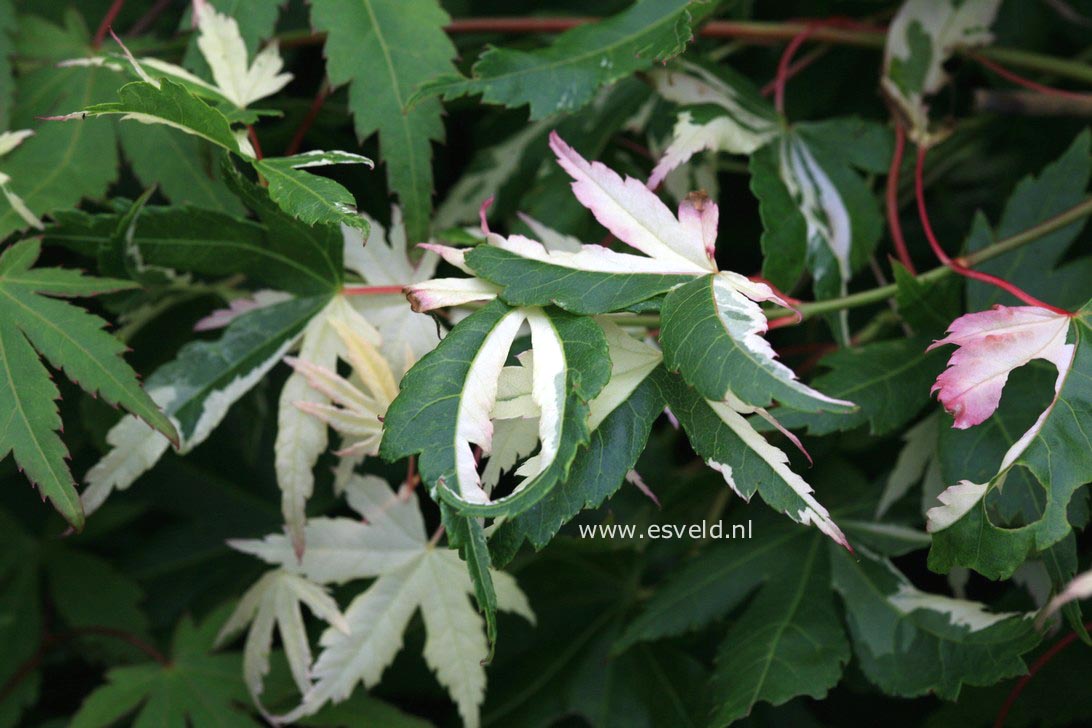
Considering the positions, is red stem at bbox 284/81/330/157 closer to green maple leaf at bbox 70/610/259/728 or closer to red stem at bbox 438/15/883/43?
red stem at bbox 438/15/883/43

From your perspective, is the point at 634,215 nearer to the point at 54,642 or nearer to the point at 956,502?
the point at 956,502

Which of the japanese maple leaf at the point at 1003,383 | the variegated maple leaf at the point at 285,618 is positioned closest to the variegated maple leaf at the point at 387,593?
the variegated maple leaf at the point at 285,618

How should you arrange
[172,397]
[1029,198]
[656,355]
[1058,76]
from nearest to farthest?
1. [656,355]
2. [172,397]
3. [1029,198]
4. [1058,76]

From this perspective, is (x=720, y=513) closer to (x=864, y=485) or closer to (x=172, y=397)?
(x=864, y=485)

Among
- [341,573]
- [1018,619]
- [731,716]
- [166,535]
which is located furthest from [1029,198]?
[166,535]

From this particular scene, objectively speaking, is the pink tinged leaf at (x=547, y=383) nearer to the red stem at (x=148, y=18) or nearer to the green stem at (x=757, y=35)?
the green stem at (x=757, y=35)
